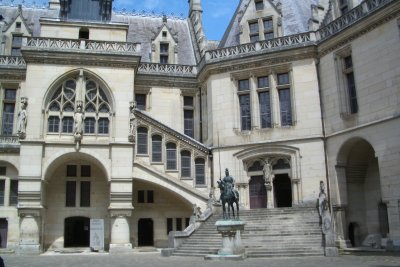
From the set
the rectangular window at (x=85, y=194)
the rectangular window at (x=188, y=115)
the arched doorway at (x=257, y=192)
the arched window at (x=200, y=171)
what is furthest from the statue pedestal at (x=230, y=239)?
the rectangular window at (x=188, y=115)

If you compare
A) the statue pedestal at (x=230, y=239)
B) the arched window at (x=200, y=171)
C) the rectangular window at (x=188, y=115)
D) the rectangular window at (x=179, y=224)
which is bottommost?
the statue pedestal at (x=230, y=239)

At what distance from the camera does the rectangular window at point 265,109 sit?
2923 cm

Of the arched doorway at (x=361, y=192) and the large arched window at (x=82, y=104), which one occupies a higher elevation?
the large arched window at (x=82, y=104)

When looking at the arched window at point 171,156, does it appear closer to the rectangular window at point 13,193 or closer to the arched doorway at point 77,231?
the arched doorway at point 77,231

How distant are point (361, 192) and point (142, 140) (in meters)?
13.6

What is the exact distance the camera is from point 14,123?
1214 inches

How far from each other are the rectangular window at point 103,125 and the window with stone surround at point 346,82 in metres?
14.0

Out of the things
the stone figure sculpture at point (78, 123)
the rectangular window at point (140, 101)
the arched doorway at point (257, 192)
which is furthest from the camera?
the rectangular window at point (140, 101)

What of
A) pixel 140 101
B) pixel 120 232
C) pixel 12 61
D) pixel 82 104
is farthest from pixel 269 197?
pixel 12 61

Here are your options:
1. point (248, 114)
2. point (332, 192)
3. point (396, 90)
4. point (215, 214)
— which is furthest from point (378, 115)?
point (215, 214)

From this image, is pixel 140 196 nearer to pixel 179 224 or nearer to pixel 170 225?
pixel 170 225

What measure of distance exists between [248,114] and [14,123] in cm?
1559

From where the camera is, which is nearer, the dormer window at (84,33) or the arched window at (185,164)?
the arched window at (185,164)

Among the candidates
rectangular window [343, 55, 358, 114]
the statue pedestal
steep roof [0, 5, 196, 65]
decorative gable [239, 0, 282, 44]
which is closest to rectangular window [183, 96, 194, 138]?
steep roof [0, 5, 196, 65]
